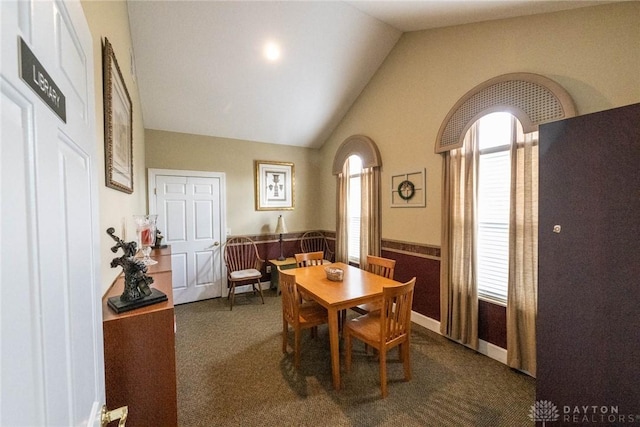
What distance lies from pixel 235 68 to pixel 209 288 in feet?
10.4

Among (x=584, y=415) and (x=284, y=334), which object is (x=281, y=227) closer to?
(x=284, y=334)

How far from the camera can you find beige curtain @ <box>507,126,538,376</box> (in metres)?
2.06

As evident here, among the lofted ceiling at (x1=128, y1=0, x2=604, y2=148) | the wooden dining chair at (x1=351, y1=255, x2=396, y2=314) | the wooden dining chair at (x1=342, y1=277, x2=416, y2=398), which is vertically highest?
the lofted ceiling at (x1=128, y1=0, x2=604, y2=148)

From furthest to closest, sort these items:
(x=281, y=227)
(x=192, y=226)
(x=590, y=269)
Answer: (x=281, y=227), (x=192, y=226), (x=590, y=269)

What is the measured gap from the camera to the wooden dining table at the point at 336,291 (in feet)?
6.40

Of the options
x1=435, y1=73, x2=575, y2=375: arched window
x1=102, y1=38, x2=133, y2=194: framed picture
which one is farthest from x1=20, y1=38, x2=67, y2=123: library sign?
x1=435, y1=73, x2=575, y2=375: arched window

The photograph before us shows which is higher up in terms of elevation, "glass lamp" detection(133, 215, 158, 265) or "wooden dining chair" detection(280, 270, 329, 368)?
"glass lamp" detection(133, 215, 158, 265)

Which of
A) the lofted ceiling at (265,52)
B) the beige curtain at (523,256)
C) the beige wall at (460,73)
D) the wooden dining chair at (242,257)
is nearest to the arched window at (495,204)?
the beige curtain at (523,256)

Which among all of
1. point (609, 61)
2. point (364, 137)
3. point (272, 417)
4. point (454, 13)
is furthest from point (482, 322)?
point (454, 13)

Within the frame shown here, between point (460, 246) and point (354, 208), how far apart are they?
179cm

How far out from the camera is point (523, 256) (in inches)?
83.7

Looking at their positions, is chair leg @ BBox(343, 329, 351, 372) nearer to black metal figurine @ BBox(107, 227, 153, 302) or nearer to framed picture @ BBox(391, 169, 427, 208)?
black metal figurine @ BBox(107, 227, 153, 302)

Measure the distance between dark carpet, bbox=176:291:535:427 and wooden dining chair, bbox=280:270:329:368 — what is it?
0.28m

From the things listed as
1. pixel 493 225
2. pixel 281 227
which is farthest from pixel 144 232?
pixel 493 225
